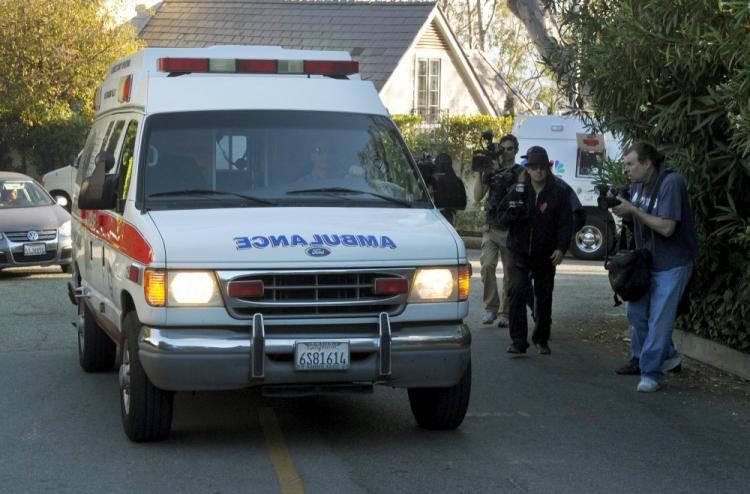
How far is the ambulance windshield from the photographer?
27.1ft

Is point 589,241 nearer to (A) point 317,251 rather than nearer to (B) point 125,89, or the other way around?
(B) point 125,89

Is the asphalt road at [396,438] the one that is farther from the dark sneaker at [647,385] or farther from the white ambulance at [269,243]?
the white ambulance at [269,243]

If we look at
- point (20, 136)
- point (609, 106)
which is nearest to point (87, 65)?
point (20, 136)

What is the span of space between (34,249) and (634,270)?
10630mm

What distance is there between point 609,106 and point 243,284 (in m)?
5.44

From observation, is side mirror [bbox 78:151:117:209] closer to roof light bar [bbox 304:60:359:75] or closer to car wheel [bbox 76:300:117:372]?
roof light bar [bbox 304:60:359:75]

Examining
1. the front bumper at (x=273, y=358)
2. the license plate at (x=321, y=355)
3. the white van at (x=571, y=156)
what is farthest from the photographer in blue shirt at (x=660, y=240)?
the white van at (x=571, y=156)

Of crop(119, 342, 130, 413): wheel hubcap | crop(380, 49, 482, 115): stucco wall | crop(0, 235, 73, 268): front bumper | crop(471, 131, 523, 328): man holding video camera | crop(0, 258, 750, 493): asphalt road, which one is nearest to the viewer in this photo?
crop(0, 258, 750, 493): asphalt road

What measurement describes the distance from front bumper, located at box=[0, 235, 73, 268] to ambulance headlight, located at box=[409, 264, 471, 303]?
1081 cm

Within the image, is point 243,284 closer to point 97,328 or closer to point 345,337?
point 345,337

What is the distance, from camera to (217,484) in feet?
22.8

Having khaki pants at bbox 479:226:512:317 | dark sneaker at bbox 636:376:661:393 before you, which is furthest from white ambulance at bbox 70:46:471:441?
khaki pants at bbox 479:226:512:317

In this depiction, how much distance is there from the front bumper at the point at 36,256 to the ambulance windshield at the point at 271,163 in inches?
375

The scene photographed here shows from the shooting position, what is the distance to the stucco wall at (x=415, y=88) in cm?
4125
